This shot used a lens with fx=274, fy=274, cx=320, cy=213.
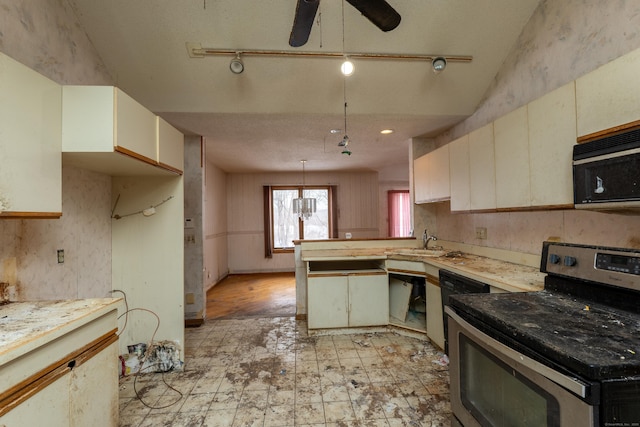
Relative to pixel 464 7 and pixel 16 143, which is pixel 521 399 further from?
pixel 464 7

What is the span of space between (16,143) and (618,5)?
320 cm

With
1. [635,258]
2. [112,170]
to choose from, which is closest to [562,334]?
[635,258]

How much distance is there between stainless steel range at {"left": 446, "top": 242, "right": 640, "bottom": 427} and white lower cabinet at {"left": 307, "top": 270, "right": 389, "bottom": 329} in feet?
5.17

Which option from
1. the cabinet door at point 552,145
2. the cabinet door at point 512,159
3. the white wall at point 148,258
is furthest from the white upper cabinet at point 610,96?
the white wall at point 148,258

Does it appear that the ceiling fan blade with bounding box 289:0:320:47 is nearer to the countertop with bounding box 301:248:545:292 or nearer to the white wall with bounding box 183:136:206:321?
the countertop with bounding box 301:248:545:292

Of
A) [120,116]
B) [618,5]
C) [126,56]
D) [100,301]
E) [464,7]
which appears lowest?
[100,301]

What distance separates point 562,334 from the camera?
923 mm

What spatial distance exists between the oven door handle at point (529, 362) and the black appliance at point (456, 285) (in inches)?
30.5

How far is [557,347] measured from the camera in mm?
833

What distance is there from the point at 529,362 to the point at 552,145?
1.33 m

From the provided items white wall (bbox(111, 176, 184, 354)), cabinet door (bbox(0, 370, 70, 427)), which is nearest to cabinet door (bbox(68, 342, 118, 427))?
→ cabinet door (bbox(0, 370, 70, 427))

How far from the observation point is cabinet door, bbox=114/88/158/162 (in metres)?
1.53

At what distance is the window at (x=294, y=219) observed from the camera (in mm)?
6551

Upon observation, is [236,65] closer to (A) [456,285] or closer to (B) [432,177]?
(B) [432,177]
